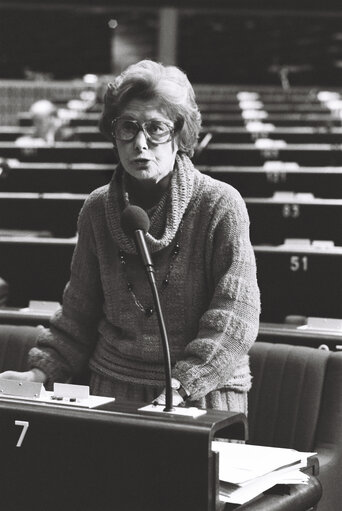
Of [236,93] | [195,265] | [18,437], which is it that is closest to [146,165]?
[195,265]

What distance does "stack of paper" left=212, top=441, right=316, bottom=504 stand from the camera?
5.96 feet

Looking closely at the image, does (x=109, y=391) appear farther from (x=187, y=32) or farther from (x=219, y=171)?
(x=187, y=32)

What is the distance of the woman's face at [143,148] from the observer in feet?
7.32

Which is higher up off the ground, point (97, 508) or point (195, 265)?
point (195, 265)

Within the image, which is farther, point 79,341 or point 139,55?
point 139,55

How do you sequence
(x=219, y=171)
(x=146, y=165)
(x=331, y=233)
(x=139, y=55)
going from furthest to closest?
(x=139, y=55) < (x=219, y=171) < (x=331, y=233) < (x=146, y=165)

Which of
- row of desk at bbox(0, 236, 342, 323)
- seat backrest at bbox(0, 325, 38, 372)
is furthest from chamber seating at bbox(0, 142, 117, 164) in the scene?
seat backrest at bbox(0, 325, 38, 372)

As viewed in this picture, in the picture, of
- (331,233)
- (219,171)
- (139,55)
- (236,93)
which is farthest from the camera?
(139,55)

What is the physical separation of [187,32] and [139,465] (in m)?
18.0

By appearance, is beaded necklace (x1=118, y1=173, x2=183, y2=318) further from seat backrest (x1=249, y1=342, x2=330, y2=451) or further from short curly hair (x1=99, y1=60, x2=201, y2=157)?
seat backrest (x1=249, y1=342, x2=330, y2=451)

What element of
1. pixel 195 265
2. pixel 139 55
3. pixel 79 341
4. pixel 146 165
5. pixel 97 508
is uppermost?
pixel 139 55

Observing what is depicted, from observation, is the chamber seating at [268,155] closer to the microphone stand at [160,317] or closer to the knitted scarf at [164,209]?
the knitted scarf at [164,209]

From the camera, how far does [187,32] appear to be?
19156 mm

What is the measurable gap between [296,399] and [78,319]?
2.07ft
